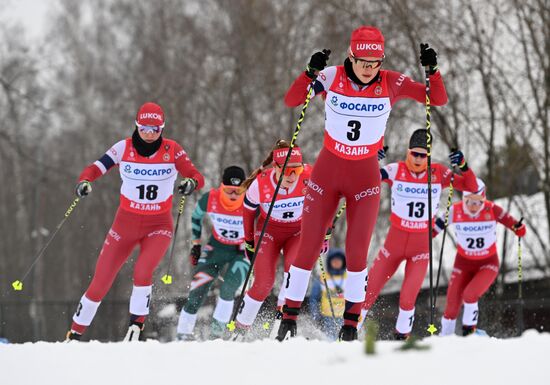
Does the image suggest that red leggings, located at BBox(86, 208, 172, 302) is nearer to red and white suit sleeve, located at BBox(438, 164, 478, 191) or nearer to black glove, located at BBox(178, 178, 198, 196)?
black glove, located at BBox(178, 178, 198, 196)

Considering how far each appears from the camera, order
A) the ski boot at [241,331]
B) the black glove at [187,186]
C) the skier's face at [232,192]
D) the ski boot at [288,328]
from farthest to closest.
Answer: the skier's face at [232,192], the ski boot at [241,331], the black glove at [187,186], the ski boot at [288,328]

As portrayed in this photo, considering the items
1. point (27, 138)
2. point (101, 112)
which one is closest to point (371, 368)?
point (101, 112)

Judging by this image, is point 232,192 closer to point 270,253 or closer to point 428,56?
point 270,253

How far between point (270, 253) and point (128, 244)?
1348 millimetres

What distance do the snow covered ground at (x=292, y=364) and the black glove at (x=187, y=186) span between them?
3.33 metres

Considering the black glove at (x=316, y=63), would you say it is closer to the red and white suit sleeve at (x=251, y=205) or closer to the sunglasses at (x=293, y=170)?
the sunglasses at (x=293, y=170)

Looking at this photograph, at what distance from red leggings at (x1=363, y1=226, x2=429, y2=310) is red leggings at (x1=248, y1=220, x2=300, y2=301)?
1.08 m

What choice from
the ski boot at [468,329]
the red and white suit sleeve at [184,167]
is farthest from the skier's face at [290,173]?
the ski boot at [468,329]

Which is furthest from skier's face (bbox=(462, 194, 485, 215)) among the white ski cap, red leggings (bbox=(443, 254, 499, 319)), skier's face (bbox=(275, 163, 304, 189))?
skier's face (bbox=(275, 163, 304, 189))

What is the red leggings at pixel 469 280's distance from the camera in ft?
33.4

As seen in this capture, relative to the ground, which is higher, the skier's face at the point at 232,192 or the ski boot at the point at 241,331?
the skier's face at the point at 232,192

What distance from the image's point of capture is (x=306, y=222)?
6.34m

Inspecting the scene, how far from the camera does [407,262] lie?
896cm

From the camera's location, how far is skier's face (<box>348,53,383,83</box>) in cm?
605
